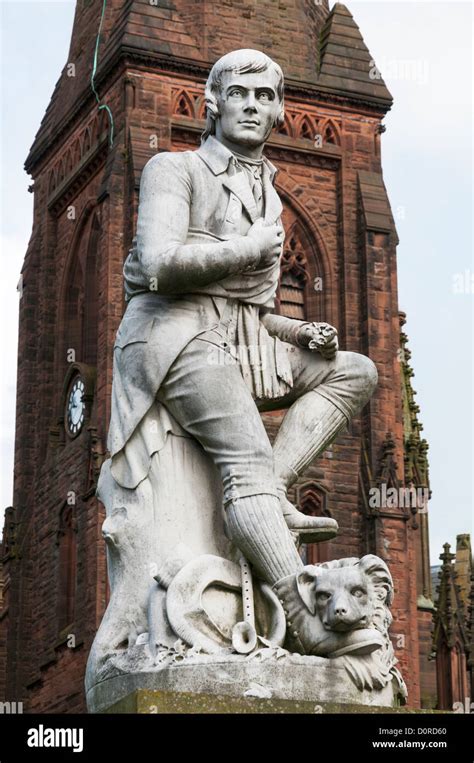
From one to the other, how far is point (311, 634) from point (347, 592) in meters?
0.20

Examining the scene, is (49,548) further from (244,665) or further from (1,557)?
(244,665)

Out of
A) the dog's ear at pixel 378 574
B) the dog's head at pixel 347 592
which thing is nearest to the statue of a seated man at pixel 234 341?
the dog's head at pixel 347 592

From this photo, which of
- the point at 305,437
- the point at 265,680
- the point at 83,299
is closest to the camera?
Result: the point at 265,680

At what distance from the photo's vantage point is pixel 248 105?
23.9 ft

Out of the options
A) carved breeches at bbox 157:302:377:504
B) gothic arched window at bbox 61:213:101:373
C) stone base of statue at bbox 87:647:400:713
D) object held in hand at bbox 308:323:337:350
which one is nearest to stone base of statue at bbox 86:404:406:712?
stone base of statue at bbox 87:647:400:713

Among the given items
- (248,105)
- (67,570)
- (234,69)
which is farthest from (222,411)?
(67,570)

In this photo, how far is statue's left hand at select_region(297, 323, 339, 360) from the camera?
7.14 metres

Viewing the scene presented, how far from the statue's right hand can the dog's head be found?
1208 millimetres

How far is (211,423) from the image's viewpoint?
22.5 feet

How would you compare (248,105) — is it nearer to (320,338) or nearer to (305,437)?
(320,338)

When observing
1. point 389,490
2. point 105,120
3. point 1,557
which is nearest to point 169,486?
point 389,490

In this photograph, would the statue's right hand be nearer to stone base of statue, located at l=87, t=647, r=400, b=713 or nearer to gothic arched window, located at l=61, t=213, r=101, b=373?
stone base of statue, located at l=87, t=647, r=400, b=713

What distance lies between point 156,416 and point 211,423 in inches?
9.8

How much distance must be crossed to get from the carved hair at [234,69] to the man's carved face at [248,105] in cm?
2
